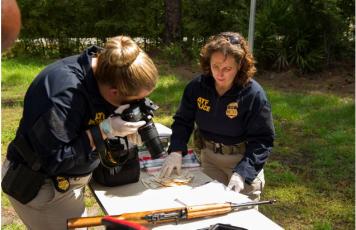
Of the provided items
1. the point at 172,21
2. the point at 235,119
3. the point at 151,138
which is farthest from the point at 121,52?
the point at 172,21

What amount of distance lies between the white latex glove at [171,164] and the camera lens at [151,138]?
1.04 feet

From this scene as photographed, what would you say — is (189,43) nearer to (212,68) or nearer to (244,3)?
(244,3)

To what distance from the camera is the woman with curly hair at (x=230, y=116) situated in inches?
103

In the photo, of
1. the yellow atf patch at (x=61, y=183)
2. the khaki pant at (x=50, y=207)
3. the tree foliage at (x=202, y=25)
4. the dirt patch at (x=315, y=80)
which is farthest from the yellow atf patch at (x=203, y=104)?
the tree foliage at (x=202, y=25)

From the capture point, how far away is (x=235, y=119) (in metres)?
2.68

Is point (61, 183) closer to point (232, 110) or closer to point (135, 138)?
point (135, 138)

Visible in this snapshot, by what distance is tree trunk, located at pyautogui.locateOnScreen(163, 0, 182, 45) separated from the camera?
10688 mm

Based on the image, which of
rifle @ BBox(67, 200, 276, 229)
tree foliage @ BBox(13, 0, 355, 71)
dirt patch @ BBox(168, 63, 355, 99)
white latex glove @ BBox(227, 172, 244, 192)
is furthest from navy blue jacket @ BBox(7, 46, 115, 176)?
tree foliage @ BBox(13, 0, 355, 71)

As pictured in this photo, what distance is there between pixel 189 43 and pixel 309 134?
5.50 metres

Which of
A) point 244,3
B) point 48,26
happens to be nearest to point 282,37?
point 244,3

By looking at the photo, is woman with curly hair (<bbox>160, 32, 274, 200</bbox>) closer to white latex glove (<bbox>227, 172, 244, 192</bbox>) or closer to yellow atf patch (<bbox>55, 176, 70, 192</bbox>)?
white latex glove (<bbox>227, 172, 244, 192</bbox>)

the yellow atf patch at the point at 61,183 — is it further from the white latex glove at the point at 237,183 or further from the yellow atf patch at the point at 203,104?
the yellow atf patch at the point at 203,104

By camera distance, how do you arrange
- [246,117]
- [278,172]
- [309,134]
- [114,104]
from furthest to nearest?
[309,134]
[278,172]
[246,117]
[114,104]

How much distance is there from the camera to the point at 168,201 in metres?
2.29
